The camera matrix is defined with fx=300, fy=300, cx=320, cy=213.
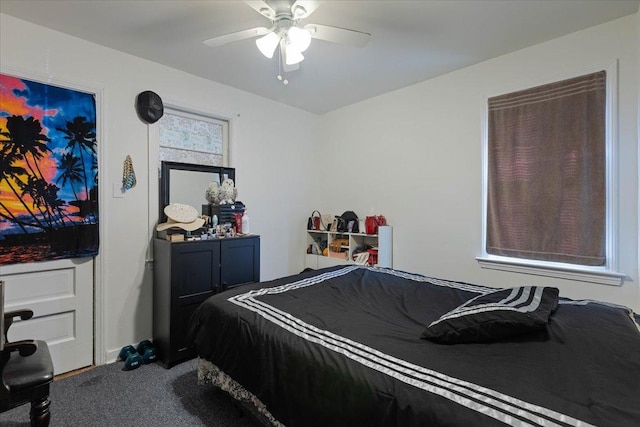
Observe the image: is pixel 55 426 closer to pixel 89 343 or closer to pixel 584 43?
pixel 89 343

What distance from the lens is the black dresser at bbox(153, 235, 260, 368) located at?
8.11 feet

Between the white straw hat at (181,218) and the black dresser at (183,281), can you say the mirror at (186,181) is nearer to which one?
the white straw hat at (181,218)

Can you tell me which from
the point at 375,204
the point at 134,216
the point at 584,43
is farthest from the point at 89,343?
the point at 584,43

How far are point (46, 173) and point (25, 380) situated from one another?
60.4 inches

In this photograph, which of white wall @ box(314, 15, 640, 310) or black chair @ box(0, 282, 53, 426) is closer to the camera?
black chair @ box(0, 282, 53, 426)

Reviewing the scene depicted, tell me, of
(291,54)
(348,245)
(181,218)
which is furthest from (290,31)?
(348,245)

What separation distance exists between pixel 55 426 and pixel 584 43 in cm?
440

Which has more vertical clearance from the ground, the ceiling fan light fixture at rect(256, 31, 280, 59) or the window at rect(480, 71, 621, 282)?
the ceiling fan light fixture at rect(256, 31, 280, 59)

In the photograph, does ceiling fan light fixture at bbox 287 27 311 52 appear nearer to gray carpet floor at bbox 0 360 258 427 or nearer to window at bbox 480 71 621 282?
window at bbox 480 71 621 282

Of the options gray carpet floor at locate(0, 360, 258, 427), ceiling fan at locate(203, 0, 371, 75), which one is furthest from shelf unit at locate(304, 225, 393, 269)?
ceiling fan at locate(203, 0, 371, 75)

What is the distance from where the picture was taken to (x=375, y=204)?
12.0 feet

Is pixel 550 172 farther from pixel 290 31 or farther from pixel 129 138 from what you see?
pixel 129 138

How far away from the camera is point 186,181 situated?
2.91m

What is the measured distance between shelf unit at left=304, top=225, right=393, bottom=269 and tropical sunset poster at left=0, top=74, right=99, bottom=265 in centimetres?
240
